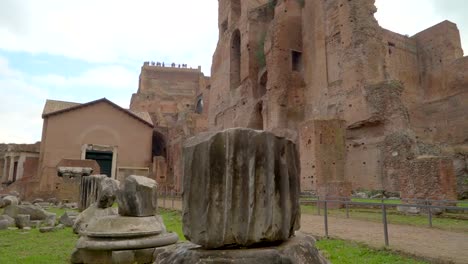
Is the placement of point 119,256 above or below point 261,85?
below

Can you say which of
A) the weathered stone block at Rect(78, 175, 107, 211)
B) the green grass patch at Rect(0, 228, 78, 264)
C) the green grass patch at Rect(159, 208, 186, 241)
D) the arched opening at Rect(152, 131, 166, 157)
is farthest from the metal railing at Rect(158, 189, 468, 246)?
the arched opening at Rect(152, 131, 166, 157)

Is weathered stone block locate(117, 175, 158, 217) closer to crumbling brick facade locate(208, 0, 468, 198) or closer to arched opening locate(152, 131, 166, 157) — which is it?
crumbling brick facade locate(208, 0, 468, 198)

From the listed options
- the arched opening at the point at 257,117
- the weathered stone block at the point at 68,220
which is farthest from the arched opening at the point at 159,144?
the weathered stone block at the point at 68,220

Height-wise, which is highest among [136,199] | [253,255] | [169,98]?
[169,98]

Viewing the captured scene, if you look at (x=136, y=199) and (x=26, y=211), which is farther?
(x=26, y=211)

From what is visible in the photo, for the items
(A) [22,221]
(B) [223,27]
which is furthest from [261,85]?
(A) [22,221]

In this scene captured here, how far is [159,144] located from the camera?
118ft

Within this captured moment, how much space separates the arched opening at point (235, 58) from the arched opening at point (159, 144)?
29.8 feet

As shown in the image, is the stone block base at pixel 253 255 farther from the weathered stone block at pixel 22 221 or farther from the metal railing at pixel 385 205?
the weathered stone block at pixel 22 221

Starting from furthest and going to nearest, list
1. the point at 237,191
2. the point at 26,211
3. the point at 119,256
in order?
the point at 26,211 → the point at 119,256 → the point at 237,191

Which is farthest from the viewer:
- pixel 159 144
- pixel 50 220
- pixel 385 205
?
pixel 159 144

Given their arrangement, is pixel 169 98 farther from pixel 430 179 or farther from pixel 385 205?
pixel 385 205

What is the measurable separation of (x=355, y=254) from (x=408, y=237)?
6.69ft

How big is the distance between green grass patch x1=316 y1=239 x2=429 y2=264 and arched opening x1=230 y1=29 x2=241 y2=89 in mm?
28030
